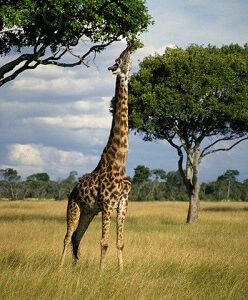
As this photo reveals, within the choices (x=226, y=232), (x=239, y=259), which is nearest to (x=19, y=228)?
(x=226, y=232)

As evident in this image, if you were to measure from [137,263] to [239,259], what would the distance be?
2.56 meters

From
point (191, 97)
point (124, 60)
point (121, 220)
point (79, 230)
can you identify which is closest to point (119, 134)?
point (124, 60)

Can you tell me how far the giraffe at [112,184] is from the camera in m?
11.9

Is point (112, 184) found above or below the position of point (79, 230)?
above

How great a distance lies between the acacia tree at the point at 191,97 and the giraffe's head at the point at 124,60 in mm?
19093

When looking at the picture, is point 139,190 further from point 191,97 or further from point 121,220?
point 121,220

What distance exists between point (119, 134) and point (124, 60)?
158 cm

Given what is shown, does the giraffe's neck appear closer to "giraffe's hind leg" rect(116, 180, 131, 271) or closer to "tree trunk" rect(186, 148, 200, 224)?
"giraffe's hind leg" rect(116, 180, 131, 271)

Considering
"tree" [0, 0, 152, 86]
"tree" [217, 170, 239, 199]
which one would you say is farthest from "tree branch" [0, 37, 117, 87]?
"tree" [217, 170, 239, 199]

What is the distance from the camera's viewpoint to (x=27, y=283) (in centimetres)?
944

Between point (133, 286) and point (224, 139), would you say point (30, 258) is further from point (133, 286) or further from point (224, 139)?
point (224, 139)

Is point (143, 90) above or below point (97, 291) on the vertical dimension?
above

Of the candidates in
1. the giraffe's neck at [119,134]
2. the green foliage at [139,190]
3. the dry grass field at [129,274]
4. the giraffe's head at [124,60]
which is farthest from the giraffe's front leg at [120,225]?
the green foliage at [139,190]

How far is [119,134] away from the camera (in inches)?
491
